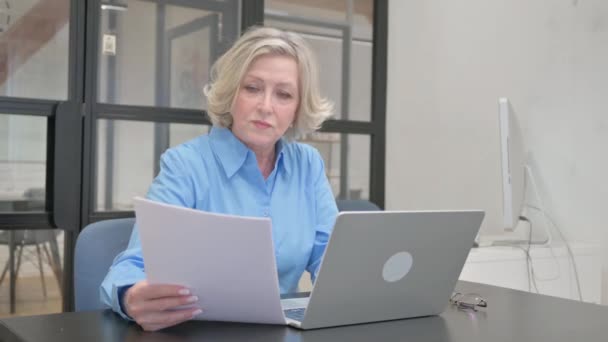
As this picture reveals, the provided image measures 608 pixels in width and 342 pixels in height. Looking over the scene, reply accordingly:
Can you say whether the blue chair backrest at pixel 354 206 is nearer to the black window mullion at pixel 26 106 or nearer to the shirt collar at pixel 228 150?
the shirt collar at pixel 228 150

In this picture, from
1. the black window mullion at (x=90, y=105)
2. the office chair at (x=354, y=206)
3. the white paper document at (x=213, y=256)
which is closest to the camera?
the white paper document at (x=213, y=256)

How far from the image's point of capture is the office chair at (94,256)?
1410 millimetres

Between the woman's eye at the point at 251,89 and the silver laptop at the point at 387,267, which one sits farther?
the woman's eye at the point at 251,89

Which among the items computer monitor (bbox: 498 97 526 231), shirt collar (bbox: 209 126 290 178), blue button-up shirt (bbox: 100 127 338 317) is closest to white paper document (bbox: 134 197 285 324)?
blue button-up shirt (bbox: 100 127 338 317)

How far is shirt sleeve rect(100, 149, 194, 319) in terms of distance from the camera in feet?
3.60

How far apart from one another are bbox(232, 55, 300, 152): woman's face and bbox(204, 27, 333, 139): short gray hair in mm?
19

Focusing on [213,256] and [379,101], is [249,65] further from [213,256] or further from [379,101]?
[379,101]

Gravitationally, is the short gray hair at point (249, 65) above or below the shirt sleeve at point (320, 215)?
above

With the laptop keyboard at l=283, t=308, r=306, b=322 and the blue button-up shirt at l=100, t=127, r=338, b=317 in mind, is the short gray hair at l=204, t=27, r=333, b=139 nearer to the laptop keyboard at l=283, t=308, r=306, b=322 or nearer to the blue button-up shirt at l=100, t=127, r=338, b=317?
the blue button-up shirt at l=100, t=127, r=338, b=317

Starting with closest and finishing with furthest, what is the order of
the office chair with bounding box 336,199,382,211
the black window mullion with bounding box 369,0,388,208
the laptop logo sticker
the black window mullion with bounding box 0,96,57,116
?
1. the laptop logo sticker
2. the office chair with bounding box 336,199,382,211
3. the black window mullion with bounding box 0,96,57,116
4. the black window mullion with bounding box 369,0,388,208

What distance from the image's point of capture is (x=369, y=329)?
104 centimetres

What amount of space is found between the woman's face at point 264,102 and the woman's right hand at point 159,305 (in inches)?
22.3

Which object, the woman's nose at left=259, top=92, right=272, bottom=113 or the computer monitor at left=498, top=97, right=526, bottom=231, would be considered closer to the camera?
the woman's nose at left=259, top=92, right=272, bottom=113

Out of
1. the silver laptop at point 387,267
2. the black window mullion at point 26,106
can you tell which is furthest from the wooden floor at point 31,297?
the silver laptop at point 387,267
